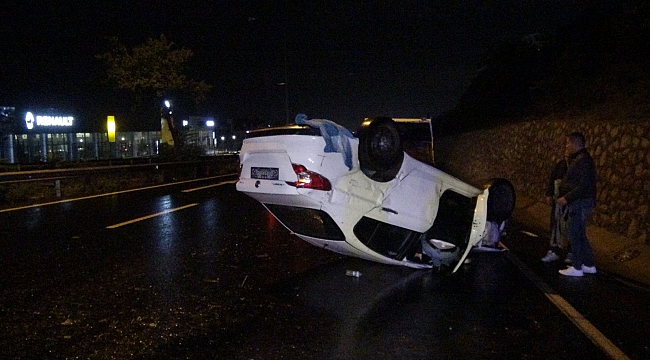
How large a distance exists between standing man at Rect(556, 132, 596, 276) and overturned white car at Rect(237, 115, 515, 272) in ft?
3.97

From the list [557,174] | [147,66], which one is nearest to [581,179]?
[557,174]

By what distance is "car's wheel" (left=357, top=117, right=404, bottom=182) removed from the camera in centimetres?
660

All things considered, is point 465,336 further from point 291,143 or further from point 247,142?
point 247,142

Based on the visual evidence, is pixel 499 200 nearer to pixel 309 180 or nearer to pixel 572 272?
pixel 572 272

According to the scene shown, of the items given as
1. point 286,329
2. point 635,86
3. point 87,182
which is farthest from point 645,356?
point 87,182

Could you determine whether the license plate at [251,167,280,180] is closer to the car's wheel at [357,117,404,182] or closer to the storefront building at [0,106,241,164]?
the car's wheel at [357,117,404,182]

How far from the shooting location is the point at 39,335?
5180 mm

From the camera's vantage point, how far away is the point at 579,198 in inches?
302

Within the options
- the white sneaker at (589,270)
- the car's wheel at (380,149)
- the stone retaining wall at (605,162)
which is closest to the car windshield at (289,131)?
the car's wheel at (380,149)

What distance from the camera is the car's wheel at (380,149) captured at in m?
6.60

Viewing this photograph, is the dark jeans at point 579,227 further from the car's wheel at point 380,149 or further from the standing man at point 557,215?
the car's wheel at point 380,149

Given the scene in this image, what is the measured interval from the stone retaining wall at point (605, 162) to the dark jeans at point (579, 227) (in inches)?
88.9

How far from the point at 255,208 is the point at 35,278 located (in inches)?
320

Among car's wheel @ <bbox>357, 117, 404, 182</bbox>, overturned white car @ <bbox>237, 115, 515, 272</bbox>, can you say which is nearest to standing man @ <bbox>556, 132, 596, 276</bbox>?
overturned white car @ <bbox>237, 115, 515, 272</bbox>
